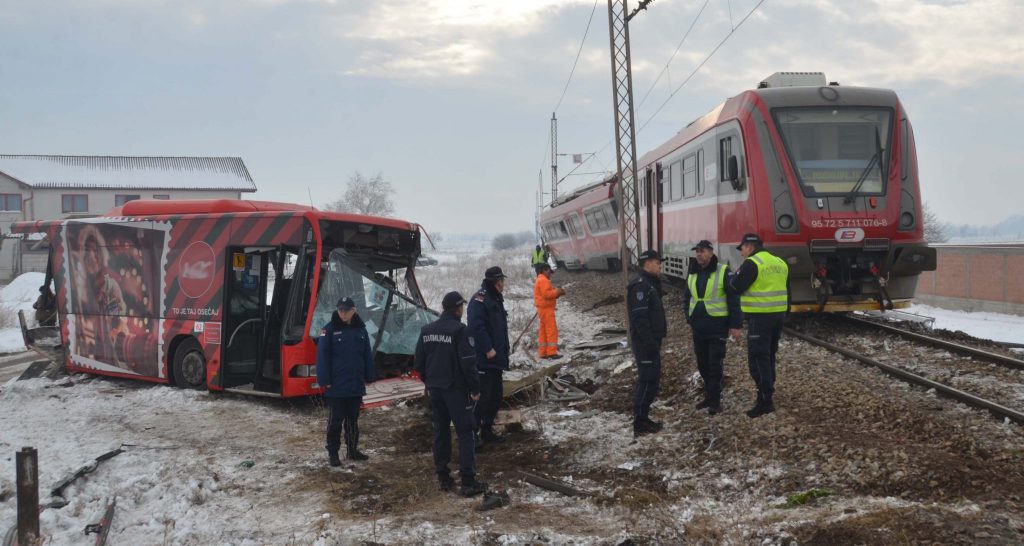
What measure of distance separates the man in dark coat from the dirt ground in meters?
0.36

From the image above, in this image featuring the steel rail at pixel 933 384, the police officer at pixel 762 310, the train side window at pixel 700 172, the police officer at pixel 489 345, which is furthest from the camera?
the train side window at pixel 700 172

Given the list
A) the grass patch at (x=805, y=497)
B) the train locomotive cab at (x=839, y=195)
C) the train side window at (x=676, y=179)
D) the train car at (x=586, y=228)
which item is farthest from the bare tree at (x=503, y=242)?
the grass patch at (x=805, y=497)

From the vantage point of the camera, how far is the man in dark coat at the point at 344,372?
24.6 feet

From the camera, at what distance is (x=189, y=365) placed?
36.2 ft

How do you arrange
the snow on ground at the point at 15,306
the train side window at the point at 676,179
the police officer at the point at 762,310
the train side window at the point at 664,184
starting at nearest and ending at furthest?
the police officer at the point at 762,310 → the train side window at the point at 676,179 → the train side window at the point at 664,184 → the snow on ground at the point at 15,306

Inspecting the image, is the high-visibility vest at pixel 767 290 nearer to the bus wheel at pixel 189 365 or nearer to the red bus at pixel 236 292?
the red bus at pixel 236 292

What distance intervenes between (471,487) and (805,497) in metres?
2.51

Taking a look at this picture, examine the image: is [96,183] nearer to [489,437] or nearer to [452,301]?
[489,437]

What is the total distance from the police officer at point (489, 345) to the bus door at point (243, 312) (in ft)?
12.5

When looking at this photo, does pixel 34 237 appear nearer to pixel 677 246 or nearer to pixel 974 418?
pixel 677 246

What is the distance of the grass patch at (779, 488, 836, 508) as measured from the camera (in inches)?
211

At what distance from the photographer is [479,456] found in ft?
25.2

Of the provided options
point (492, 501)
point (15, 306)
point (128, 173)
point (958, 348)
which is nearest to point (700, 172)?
point (958, 348)

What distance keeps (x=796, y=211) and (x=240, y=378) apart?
781 centimetres
